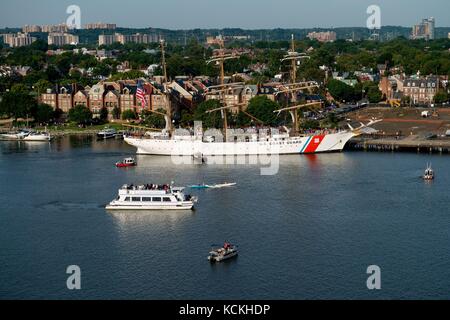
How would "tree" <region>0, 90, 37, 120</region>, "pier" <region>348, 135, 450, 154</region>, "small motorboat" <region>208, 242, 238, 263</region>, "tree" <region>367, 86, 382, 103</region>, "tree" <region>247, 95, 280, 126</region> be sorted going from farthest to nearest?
"tree" <region>367, 86, 382, 103</region> → "tree" <region>0, 90, 37, 120</region> → "tree" <region>247, 95, 280, 126</region> → "pier" <region>348, 135, 450, 154</region> → "small motorboat" <region>208, 242, 238, 263</region>

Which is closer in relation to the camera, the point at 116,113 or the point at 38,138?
the point at 38,138

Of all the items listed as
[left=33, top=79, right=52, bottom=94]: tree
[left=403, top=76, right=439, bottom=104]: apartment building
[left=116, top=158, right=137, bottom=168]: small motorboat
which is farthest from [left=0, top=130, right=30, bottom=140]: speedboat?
[left=403, top=76, right=439, bottom=104]: apartment building

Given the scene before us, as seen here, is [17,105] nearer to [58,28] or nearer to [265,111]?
[265,111]

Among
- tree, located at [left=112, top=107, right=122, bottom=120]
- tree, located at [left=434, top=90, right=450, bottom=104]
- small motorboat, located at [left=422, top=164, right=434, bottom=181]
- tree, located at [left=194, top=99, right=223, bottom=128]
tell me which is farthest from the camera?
tree, located at [left=434, top=90, right=450, bottom=104]

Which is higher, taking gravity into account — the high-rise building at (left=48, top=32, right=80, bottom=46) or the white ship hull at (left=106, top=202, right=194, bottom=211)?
the high-rise building at (left=48, top=32, right=80, bottom=46)

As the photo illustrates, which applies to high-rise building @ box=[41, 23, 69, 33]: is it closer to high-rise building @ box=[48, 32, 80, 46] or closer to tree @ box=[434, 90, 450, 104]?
high-rise building @ box=[48, 32, 80, 46]

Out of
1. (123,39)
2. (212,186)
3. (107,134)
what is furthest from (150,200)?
(123,39)

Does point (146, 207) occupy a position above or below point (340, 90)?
below

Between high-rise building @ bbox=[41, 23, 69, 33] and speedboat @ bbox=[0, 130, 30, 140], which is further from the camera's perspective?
high-rise building @ bbox=[41, 23, 69, 33]
